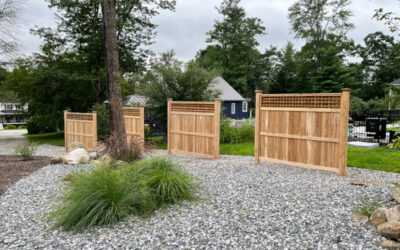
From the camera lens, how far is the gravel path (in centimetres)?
270

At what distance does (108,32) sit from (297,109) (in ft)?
15.8

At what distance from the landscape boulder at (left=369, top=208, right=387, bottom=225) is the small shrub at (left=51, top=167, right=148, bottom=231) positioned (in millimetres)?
2446

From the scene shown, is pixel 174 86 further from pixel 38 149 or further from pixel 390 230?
pixel 390 230

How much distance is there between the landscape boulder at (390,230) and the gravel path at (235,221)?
75 millimetres

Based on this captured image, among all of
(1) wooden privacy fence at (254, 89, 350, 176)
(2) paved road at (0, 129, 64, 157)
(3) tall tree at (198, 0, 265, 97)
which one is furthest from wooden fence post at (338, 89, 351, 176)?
(3) tall tree at (198, 0, 265, 97)

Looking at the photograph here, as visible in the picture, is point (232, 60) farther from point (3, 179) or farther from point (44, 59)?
point (3, 179)

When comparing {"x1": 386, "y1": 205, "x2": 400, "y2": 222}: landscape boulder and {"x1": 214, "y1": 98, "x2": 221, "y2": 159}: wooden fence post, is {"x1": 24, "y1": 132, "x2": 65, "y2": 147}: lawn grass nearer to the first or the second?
{"x1": 214, "y1": 98, "x2": 221, "y2": 159}: wooden fence post

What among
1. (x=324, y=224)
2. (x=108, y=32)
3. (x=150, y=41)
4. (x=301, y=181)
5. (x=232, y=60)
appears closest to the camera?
(x=324, y=224)

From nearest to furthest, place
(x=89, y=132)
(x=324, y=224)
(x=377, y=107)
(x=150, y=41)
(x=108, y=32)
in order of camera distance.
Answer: (x=324, y=224), (x=108, y=32), (x=89, y=132), (x=150, y=41), (x=377, y=107)

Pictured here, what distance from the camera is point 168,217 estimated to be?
323 centimetres

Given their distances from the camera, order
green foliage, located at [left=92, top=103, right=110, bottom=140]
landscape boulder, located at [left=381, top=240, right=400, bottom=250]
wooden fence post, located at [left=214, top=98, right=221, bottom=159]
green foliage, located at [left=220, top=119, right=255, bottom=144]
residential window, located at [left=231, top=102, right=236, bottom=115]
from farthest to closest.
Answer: residential window, located at [left=231, top=102, right=236, bottom=115] → green foliage, located at [left=92, top=103, right=110, bottom=140] → green foliage, located at [left=220, top=119, right=255, bottom=144] → wooden fence post, located at [left=214, top=98, right=221, bottom=159] → landscape boulder, located at [left=381, top=240, right=400, bottom=250]

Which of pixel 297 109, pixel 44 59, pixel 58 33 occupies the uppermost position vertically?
pixel 58 33

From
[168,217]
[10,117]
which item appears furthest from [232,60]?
[10,117]

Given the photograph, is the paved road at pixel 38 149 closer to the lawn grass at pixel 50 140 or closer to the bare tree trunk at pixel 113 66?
the lawn grass at pixel 50 140
